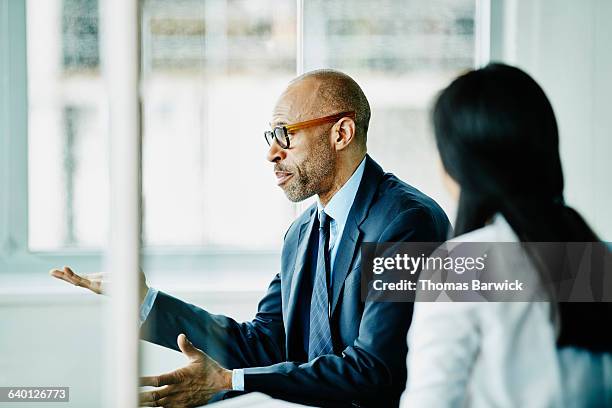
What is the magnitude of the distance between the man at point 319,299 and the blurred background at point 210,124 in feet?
0.16

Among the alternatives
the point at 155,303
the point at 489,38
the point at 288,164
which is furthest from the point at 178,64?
the point at 489,38

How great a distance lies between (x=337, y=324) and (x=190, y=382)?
38 centimetres

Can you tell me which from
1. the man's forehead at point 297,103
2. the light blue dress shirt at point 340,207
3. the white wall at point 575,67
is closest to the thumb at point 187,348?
the light blue dress shirt at point 340,207

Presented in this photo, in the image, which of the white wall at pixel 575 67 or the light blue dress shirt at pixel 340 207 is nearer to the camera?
the white wall at pixel 575 67

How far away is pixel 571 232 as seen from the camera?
4.41ft

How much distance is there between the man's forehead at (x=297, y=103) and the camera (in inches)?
77.3

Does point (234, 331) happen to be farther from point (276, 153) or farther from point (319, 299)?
point (276, 153)

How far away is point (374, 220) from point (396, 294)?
0.78 ft

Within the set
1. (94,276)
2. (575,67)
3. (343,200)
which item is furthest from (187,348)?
(575,67)

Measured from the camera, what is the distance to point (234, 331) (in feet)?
6.47

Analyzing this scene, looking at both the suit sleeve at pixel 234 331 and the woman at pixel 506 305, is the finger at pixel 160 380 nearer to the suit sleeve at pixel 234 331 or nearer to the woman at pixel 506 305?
the suit sleeve at pixel 234 331

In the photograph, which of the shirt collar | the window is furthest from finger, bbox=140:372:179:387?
the shirt collar

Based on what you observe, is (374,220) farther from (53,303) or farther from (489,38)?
(53,303)

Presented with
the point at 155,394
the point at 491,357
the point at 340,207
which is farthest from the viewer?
the point at 340,207
